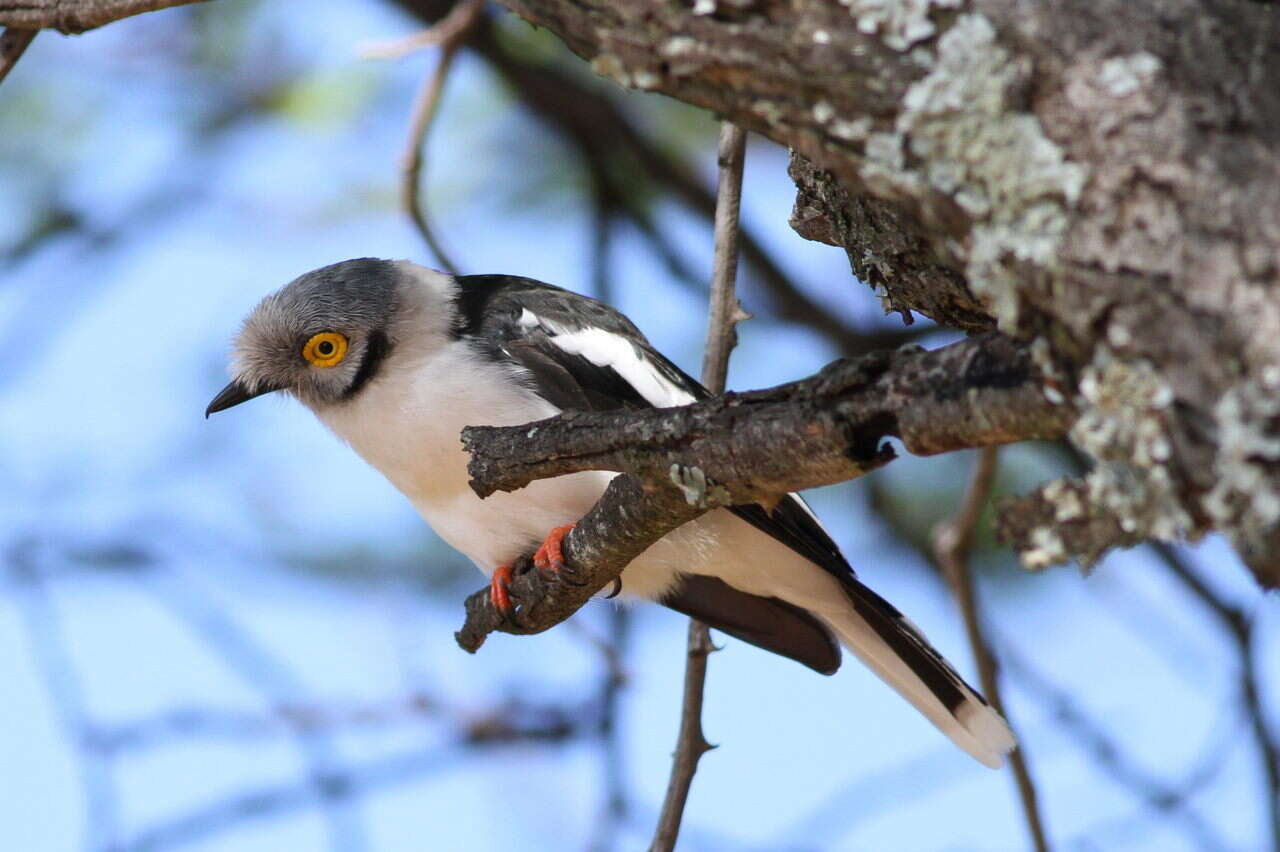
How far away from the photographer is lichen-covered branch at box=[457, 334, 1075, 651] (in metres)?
1.75

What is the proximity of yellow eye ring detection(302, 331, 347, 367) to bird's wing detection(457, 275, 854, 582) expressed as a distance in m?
0.37

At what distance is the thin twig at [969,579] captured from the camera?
157 inches

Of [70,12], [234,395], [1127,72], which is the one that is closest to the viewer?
[1127,72]

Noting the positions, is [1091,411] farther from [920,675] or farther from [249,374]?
[249,374]

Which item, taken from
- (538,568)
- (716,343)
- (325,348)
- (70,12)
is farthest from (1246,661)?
(70,12)

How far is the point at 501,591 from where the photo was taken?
359cm

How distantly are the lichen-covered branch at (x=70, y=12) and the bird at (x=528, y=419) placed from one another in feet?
4.00

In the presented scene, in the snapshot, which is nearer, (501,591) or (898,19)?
(898,19)

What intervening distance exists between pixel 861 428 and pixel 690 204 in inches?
162

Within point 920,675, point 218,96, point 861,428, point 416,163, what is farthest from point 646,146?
point 861,428

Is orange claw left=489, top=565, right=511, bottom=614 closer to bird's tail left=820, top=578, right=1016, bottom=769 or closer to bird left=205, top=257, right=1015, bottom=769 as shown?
bird left=205, top=257, right=1015, bottom=769

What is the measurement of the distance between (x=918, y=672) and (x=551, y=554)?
1268mm

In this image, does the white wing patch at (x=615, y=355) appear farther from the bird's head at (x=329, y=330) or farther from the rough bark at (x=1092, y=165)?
the rough bark at (x=1092, y=165)

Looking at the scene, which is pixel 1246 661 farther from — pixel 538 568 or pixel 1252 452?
pixel 1252 452
